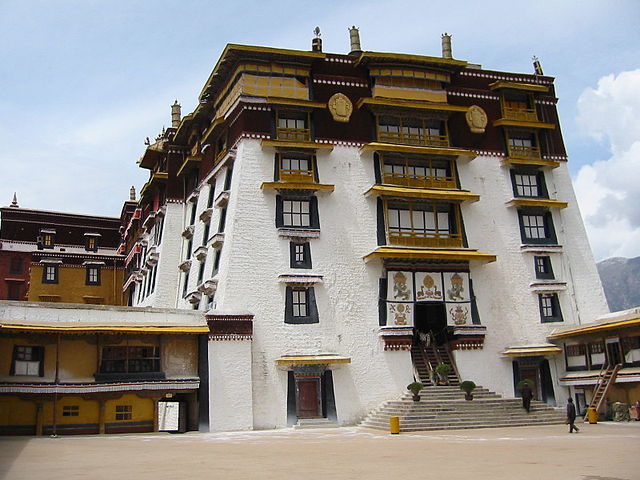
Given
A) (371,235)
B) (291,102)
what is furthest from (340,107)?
(371,235)

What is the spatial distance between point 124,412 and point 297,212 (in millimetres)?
11398

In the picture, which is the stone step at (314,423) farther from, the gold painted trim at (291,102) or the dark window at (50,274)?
the dark window at (50,274)

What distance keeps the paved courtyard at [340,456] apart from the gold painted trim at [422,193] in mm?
11355

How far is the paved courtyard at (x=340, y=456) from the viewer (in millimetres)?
12648

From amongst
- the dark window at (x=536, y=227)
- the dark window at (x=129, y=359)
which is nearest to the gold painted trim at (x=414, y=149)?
the dark window at (x=536, y=227)

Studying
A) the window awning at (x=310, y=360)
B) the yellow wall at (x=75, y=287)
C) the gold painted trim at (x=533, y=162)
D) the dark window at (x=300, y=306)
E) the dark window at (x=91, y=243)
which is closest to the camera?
the window awning at (x=310, y=360)

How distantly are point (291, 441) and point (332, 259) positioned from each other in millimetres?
10628

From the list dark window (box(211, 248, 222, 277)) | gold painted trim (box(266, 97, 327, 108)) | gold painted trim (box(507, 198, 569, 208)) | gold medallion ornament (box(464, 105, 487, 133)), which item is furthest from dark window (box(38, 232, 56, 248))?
gold painted trim (box(507, 198, 569, 208))

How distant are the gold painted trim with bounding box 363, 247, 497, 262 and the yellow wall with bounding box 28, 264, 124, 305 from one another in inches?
1111

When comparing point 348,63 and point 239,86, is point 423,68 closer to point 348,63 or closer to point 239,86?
point 348,63

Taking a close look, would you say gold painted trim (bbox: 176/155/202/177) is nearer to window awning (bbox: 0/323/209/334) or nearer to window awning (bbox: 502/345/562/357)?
window awning (bbox: 0/323/209/334)

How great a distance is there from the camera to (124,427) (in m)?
25.2

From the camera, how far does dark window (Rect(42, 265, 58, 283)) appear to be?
49.1 metres

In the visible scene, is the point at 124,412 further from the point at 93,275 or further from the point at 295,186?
→ the point at 93,275
